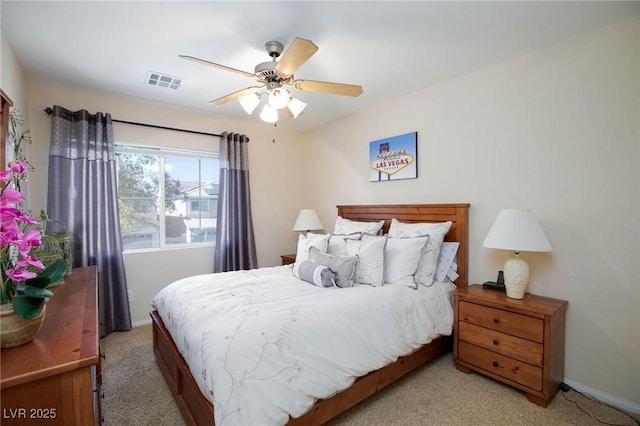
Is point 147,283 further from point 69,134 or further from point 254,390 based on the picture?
point 254,390

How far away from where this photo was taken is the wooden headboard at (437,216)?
2.69 meters

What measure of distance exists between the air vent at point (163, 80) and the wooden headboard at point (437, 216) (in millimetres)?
2339

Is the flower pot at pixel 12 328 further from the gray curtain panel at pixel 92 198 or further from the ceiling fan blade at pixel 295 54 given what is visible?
the gray curtain panel at pixel 92 198

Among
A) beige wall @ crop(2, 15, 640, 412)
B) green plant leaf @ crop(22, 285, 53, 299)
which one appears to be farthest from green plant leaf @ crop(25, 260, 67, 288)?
beige wall @ crop(2, 15, 640, 412)

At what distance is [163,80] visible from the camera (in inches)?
110

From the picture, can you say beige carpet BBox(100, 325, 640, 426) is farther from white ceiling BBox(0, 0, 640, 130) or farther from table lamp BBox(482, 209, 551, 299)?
white ceiling BBox(0, 0, 640, 130)

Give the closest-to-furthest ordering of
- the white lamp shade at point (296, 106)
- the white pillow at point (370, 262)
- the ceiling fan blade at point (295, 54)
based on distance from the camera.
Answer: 1. the ceiling fan blade at point (295, 54)
2. the white lamp shade at point (296, 106)
3. the white pillow at point (370, 262)

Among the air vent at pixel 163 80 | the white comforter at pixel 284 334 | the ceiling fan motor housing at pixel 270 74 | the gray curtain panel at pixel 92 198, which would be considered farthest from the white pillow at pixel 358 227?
the gray curtain panel at pixel 92 198

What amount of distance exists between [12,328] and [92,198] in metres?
2.37

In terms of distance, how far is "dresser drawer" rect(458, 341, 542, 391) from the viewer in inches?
77.3

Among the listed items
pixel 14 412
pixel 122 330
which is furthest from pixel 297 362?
pixel 122 330

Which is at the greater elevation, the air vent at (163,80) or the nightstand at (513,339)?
the air vent at (163,80)

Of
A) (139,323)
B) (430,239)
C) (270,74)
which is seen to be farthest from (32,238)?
(139,323)

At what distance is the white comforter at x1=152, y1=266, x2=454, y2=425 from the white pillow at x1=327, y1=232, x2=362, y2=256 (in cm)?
50
